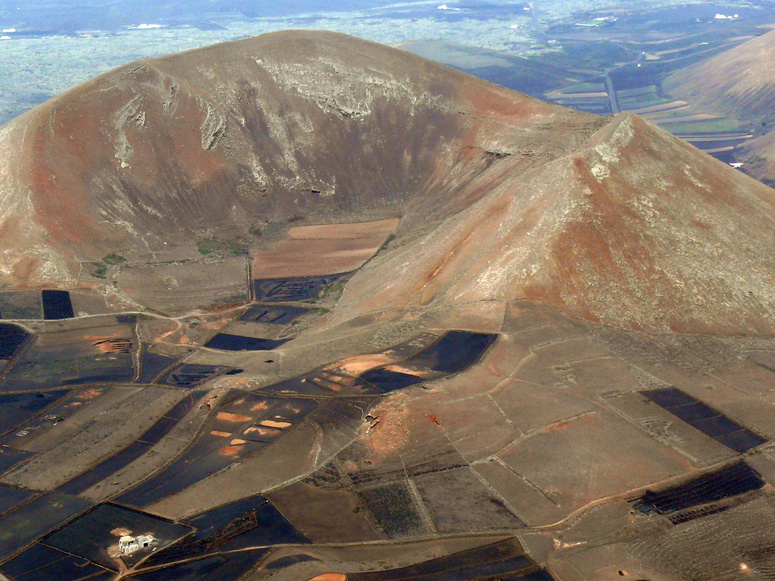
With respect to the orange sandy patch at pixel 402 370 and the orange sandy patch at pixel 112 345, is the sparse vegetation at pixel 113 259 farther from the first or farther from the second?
the orange sandy patch at pixel 402 370

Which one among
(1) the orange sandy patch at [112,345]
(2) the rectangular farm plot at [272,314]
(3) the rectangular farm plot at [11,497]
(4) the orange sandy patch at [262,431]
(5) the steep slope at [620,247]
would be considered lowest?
(2) the rectangular farm plot at [272,314]

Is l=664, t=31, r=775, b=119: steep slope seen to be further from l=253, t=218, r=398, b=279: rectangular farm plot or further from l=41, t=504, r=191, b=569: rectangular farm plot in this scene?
l=41, t=504, r=191, b=569: rectangular farm plot

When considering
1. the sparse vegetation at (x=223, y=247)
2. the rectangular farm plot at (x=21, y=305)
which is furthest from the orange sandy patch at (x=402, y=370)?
the sparse vegetation at (x=223, y=247)

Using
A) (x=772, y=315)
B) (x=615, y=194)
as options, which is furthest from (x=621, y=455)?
(x=615, y=194)

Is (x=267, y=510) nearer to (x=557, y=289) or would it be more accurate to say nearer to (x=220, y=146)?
(x=557, y=289)

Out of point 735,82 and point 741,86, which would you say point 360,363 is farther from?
point 735,82

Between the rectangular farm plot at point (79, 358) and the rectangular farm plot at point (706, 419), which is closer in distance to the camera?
the rectangular farm plot at point (706, 419)
